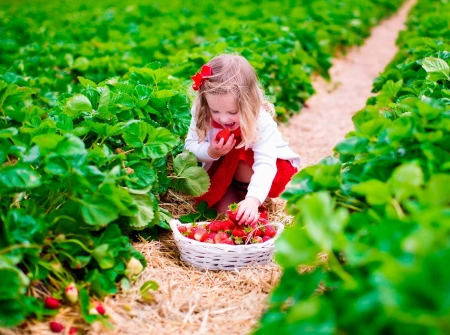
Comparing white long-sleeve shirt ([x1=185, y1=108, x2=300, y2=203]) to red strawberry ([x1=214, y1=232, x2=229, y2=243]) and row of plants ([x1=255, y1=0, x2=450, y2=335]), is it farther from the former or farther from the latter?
row of plants ([x1=255, y1=0, x2=450, y2=335])

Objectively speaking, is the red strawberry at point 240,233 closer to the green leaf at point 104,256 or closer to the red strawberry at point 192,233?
the red strawberry at point 192,233

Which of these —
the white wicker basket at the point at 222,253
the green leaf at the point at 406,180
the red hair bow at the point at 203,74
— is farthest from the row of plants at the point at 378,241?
the red hair bow at the point at 203,74

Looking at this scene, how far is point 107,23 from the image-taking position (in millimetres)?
8250

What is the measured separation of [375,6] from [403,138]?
1204cm

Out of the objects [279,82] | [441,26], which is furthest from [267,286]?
[441,26]

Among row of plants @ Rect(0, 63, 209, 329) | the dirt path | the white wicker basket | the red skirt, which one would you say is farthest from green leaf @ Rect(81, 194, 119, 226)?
the dirt path

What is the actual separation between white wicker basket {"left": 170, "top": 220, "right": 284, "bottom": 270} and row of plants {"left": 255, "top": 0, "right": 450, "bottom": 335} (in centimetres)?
50

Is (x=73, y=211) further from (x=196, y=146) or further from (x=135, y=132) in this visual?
(x=196, y=146)

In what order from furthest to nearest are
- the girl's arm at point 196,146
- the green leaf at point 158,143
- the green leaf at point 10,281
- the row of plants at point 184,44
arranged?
the row of plants at point 184,44
the girl's arm at point 196,146
the green leaf at point 158,143
the green leaf at point 10,281

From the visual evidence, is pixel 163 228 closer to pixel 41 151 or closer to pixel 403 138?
pixel 41 151

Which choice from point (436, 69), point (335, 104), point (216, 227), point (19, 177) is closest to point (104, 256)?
point (19, 177)

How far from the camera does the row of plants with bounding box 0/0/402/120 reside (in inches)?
208

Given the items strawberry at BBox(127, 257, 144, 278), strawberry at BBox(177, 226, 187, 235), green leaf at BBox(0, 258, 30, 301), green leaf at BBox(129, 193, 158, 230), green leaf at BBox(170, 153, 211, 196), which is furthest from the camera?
green leaf at BBox(170, 153, 211, 196)

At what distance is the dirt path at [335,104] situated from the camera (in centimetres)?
504
